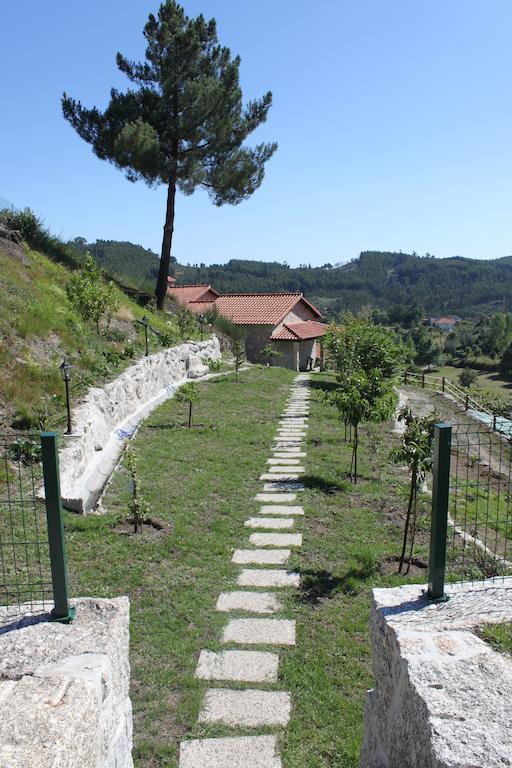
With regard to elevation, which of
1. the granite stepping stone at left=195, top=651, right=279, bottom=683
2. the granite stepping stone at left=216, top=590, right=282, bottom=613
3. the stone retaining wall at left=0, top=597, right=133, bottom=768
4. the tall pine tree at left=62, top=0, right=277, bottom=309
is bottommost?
the granite stepping stone at left=195, top=651, right=279, bottom=683

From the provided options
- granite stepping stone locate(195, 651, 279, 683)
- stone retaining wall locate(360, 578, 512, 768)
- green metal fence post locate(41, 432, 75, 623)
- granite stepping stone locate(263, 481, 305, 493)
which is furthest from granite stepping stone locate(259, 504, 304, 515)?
green metal fence post locate(41, 432, 75, 623)

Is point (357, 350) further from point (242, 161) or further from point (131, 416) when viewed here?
point (242, 161)

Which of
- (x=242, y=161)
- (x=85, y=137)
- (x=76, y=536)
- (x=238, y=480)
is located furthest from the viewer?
(x=242, y=161)

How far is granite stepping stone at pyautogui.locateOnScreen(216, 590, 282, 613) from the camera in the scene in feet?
17.5

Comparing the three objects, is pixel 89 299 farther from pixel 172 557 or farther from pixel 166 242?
pixel 166 242

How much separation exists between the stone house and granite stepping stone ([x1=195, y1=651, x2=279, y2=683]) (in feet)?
76.1

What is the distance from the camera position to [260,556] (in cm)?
648

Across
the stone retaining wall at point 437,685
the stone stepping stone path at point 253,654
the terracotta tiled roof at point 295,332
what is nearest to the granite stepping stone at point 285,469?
the stone stepping stone path at point 253,654

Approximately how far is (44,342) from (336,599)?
823cm

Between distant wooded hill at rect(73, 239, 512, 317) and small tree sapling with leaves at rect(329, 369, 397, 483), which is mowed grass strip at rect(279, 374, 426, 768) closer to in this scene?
small tree sapling with leaves at rect(329, 369, 397, 483)

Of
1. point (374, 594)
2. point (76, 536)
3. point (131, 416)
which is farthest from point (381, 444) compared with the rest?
point (374, 594)

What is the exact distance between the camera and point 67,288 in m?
14.4

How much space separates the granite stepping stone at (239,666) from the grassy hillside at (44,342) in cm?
520

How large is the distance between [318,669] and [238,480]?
15.8ft
